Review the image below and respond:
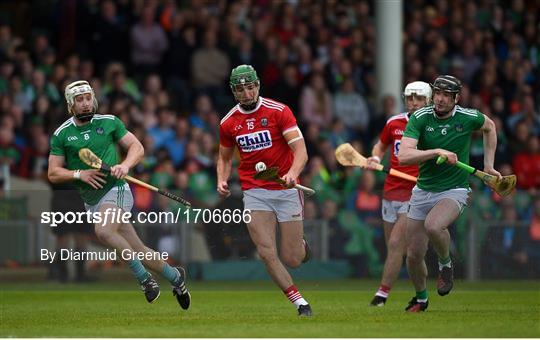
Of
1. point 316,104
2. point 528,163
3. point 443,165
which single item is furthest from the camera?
point 316,104

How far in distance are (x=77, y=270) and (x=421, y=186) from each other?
659 centimetres

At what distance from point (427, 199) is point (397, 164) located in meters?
1.28

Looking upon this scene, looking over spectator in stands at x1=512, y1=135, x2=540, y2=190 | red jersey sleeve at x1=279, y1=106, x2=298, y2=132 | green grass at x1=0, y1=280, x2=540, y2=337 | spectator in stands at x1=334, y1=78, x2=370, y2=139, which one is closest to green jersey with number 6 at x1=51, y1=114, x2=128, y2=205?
green grass at x1=0, y1=280, x2=540, y2=337

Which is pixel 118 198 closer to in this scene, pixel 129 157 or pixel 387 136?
pixel 129 157

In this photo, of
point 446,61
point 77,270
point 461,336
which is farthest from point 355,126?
point 461,336

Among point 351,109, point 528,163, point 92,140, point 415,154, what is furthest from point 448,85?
point 351,109

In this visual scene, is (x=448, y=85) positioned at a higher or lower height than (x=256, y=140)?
higher

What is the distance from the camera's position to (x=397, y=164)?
16.2m

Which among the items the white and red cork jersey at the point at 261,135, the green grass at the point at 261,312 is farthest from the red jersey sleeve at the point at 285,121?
the green grass at the point at 261,312

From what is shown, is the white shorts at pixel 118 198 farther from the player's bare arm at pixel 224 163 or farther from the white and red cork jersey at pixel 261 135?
the white and red cork jersey at pixel 261 135

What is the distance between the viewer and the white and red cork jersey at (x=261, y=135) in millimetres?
14625

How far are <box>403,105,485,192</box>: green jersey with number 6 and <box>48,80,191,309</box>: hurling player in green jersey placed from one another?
2.68m

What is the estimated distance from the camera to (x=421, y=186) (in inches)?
594

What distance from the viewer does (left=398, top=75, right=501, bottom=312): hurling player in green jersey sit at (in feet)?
47.9
